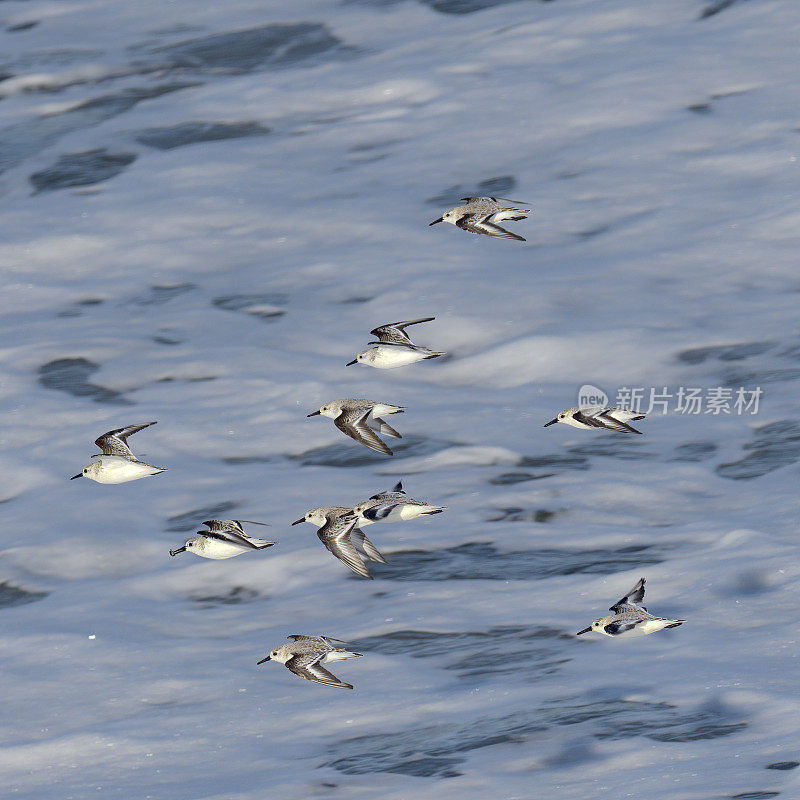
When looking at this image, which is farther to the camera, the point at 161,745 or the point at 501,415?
the point at 501,415

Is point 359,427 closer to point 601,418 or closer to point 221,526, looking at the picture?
point 221,526

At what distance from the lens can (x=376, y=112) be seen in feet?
41.4

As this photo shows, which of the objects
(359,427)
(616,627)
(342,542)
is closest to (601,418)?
(359,427)

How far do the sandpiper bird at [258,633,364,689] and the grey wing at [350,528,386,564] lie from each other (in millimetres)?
782

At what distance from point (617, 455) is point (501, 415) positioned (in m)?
0.89

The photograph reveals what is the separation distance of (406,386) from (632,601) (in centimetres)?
308

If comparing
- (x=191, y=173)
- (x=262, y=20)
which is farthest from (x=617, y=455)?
(x=262, y=20)

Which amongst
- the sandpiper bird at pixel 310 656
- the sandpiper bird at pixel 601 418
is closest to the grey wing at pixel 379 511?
the sandpiper bird at pixel 310 656

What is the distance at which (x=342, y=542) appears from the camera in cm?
618

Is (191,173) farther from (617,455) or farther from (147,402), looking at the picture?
(617,455)

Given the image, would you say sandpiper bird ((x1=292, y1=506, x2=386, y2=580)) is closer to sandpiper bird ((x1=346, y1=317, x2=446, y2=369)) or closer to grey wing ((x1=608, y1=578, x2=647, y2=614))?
grey wing ((x1=608, y1=578, x2=647, y2=614))

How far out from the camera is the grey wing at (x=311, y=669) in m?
5.33

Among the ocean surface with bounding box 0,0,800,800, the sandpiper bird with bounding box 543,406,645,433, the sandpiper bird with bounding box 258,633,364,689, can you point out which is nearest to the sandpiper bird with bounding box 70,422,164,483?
the ocean surface with bounding box 0,0,800,800

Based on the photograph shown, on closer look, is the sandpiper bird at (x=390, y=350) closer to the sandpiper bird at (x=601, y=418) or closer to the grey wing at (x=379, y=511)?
the sandpiper bird at (x=601, y=418)
